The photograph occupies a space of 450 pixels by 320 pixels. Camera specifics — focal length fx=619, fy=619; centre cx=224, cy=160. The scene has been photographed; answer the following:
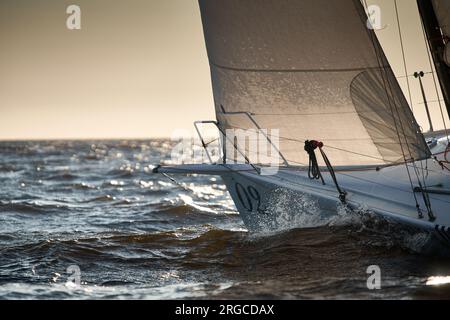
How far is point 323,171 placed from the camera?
9805 mm

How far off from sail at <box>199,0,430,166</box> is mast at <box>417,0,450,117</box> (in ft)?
1.98

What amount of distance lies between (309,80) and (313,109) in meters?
0.45

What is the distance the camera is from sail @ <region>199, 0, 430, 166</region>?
8891 mm

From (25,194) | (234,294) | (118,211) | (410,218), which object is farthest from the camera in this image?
(25,194)

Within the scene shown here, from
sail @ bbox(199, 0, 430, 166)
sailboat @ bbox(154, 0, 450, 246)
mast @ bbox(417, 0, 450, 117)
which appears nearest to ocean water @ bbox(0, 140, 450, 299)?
sailboat @ bbox(154, 0, 450, 246)

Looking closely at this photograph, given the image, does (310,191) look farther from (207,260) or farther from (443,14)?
(443,14)

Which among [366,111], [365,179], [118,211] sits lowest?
[118,211]

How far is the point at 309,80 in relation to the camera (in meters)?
9.24

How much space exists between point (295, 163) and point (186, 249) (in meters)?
2.18

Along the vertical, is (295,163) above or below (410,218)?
above

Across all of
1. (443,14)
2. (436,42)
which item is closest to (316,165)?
(436,42)

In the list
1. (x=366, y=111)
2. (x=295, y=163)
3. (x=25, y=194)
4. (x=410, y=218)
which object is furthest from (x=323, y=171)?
(x=25, y=194)

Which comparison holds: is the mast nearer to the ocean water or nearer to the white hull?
the white hull

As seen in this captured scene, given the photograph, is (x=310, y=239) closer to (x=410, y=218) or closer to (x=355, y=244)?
(x=355, y=244)
